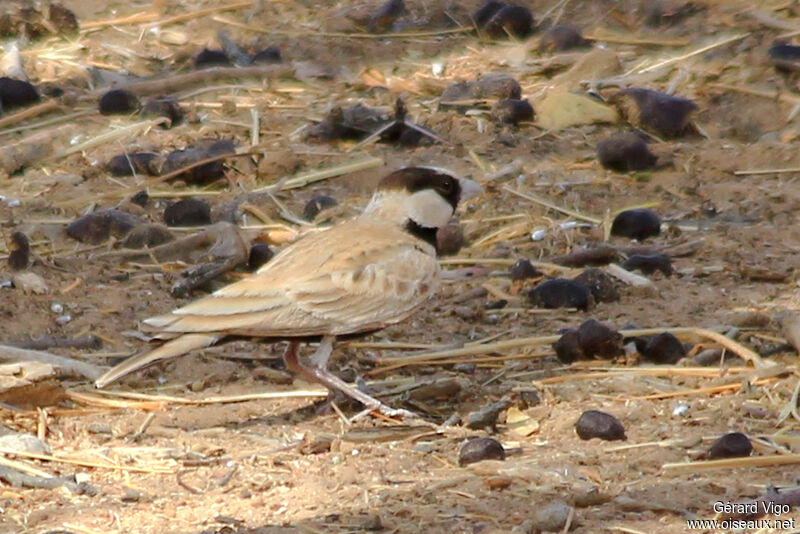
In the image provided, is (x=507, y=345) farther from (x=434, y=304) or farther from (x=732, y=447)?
(x=732, y=447)

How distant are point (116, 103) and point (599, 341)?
4.26 m

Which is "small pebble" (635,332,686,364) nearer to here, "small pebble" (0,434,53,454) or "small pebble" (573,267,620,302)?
"small pebble" (573,267,620,302)

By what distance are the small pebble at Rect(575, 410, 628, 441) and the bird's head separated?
1.26 m

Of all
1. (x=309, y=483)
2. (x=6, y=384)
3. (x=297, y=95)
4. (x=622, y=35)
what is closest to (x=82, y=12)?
(x=297, y=95)

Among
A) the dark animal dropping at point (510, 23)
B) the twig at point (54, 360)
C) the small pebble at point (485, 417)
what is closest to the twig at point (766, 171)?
the dark animal dropping at point (510, 23)

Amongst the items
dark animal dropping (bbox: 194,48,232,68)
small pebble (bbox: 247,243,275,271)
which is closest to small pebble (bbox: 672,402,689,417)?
small pebble (bbox: 247,243,275,271)

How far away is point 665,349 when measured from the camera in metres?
5.75

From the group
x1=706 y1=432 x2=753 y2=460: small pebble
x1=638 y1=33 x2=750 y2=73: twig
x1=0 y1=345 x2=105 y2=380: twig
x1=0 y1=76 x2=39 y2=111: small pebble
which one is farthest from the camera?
x1=638 y1=33 x2=750 y2=73: twig

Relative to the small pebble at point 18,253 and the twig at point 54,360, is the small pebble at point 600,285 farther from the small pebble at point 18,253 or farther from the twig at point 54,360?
the small pebble at point 18,253

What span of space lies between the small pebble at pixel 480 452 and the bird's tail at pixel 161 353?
0.98m

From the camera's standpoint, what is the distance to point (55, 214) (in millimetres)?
7730

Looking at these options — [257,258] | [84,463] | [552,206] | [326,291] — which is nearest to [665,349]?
[326,291]

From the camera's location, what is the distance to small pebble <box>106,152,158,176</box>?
27.0 feet

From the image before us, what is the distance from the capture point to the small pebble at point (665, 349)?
18.9 feet
